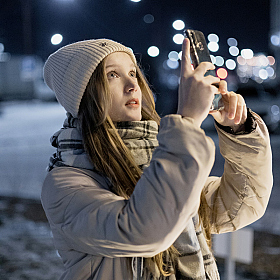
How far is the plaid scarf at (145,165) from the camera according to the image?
3.10ft

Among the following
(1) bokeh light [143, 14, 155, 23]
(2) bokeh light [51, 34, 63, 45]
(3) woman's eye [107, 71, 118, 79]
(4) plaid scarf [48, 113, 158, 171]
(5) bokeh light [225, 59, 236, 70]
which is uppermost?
(1) bokeh light [143, 14, 155, 23]

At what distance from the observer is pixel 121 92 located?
3.63ft

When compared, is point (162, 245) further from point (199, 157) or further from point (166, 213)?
point (199, 157)

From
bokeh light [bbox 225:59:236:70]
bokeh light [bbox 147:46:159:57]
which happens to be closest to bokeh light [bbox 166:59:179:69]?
bokeh light [bbox 147:46:159:57]

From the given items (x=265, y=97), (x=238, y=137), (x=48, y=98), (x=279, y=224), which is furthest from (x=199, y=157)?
(x=265, y=97)

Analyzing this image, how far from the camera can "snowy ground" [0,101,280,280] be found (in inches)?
130

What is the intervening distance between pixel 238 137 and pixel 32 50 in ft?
11.7

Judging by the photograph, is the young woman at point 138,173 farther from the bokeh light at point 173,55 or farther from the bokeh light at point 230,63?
the bokeh light at point 230,63

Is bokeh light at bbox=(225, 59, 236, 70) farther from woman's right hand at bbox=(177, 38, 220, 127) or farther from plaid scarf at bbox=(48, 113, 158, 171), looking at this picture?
woman's right hand at bbox=(177, 38, 220, 127)

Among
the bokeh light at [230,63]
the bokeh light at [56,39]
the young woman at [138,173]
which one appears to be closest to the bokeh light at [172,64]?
the bokeh light at [56,39]

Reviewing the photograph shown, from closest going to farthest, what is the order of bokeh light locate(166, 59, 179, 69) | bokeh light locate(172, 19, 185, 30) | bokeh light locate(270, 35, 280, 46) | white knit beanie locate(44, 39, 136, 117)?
white knit beanie locate(44, 39, 136, 117)
bokeh light locate(172, 19, 185, 30)
bokeh light locate(166, 59, 179, 69)
bokeh light locate(270, 35, 280, 46)

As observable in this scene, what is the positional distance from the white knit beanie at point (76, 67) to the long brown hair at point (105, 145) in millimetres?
23

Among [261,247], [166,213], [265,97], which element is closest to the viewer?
[166,213]

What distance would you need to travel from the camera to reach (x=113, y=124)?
1.07 meters
